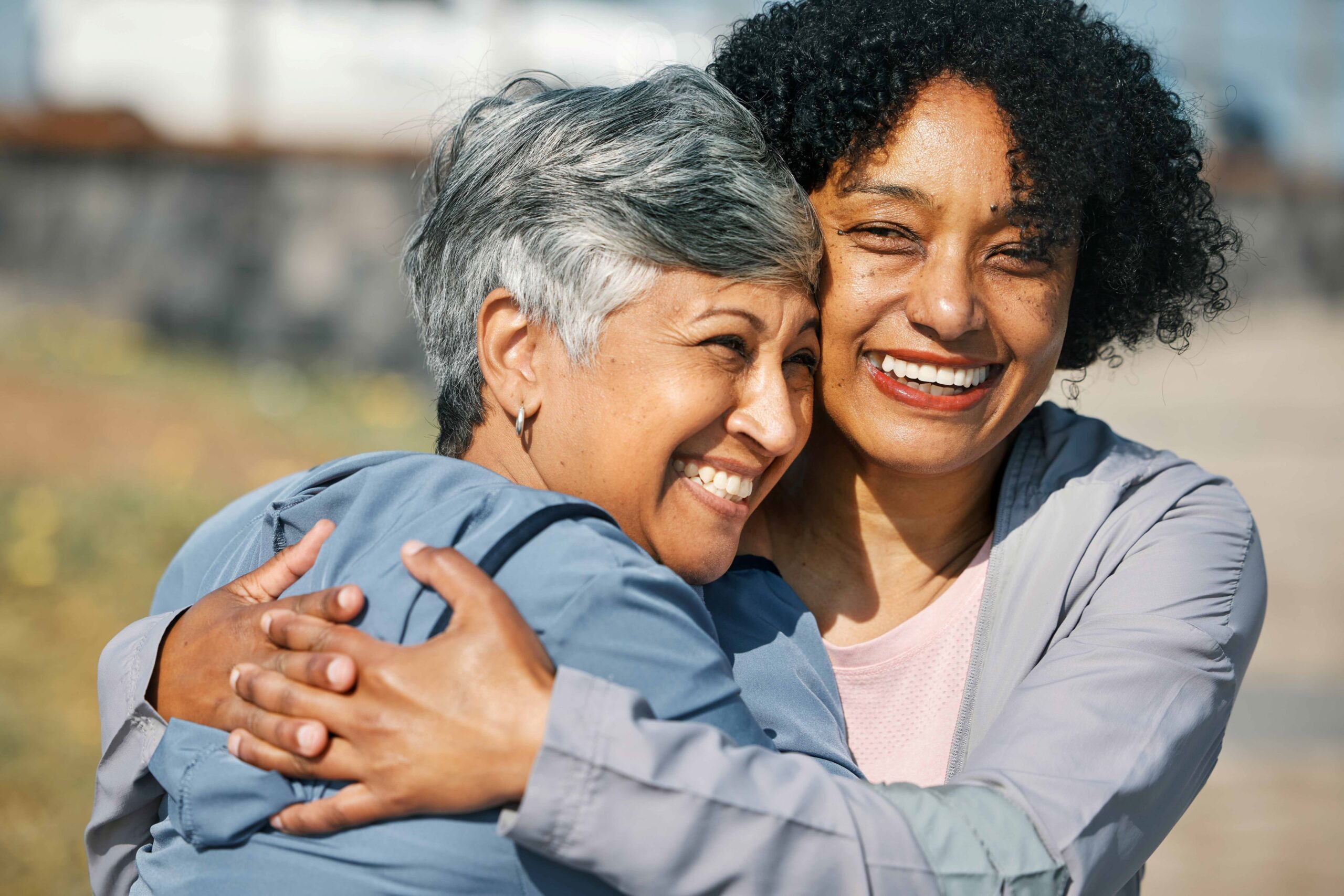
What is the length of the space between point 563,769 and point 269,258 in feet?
30.7

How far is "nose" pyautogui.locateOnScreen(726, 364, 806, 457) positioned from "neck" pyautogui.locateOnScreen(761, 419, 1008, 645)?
53 centimetres

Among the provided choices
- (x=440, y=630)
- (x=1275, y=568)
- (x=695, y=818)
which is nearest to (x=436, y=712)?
(x=440, y=630)

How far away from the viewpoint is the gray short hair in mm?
2184

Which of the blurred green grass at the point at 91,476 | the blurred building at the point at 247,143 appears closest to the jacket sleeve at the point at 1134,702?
the blurred green grass at the point at 91,476

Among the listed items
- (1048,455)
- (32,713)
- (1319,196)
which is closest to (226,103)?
(32,713)

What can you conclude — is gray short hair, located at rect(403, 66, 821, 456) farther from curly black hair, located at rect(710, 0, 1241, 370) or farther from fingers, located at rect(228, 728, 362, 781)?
fingers, located at rect(228, 728, 362, 781)

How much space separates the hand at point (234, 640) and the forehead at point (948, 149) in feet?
4.16

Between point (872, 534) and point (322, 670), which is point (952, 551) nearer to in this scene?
point (872, 534)

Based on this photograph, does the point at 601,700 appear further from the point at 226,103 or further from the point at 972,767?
the point at 226,103

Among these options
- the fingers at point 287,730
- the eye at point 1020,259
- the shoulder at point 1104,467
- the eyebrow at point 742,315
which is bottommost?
the fingers at point 287,730

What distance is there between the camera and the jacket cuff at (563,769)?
1.67 meters

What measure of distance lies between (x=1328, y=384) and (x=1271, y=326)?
5.13 ft

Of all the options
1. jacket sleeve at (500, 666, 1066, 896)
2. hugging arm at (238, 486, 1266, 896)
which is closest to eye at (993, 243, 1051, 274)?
hugging arm at (238, 486, 1266, 896)

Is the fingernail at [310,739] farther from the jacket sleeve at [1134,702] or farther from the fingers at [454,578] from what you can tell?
the jacket sleeve at [1134,702]
